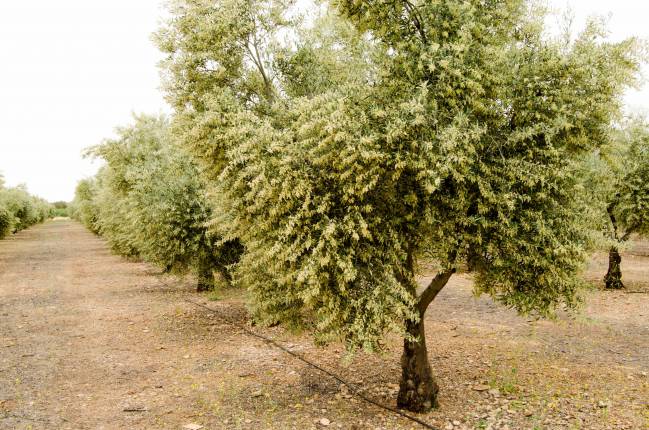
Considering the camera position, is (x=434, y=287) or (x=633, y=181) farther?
(x=633, y=181)

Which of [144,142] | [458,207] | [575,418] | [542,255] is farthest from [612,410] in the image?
[144,142]

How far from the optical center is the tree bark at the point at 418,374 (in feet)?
28.1

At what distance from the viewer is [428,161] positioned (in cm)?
691

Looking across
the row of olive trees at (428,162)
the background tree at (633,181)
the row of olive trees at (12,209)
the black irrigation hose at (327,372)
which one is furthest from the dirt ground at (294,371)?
the row of olive trees at (12,209)

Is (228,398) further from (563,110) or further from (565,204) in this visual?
(563,110)

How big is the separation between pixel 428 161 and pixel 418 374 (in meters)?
3.98

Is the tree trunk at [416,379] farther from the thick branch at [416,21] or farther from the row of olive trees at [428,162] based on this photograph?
the thick branch at [416,21]

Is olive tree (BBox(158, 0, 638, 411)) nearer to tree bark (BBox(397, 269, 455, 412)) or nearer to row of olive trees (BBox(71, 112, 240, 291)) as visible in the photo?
tree bark (BBox(397, 269, 455, 412))

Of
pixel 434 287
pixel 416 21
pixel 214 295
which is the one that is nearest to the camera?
pixel 416 21

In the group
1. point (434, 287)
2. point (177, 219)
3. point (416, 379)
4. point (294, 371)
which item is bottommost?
point (294, 371)

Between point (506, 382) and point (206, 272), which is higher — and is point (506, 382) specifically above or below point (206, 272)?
below

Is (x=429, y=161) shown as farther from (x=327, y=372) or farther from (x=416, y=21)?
(x=327, y=372)

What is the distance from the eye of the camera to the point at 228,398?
31.1ft

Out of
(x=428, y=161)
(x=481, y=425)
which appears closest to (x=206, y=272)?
(x=481, y=425)
